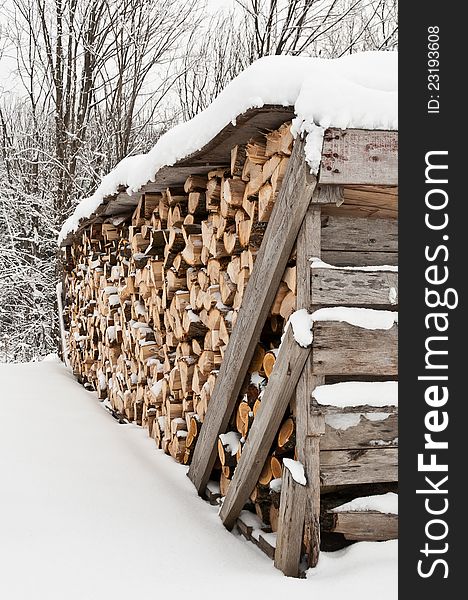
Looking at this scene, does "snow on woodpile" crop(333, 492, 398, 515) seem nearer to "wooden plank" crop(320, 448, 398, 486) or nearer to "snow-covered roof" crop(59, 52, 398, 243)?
"wooden plank" crop(320, 448, 398, 486)

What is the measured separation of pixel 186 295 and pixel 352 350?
1612mm

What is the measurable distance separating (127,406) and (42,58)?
7599mm

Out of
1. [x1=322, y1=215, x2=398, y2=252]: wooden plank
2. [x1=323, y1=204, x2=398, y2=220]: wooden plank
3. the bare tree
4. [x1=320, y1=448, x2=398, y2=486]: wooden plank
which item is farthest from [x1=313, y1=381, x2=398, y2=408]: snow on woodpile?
the bare tree

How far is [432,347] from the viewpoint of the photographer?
2.13m

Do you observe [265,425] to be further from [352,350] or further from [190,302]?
[190,302]

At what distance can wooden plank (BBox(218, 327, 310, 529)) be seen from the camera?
247 centimetres

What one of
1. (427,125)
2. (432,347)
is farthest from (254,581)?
(427,125)

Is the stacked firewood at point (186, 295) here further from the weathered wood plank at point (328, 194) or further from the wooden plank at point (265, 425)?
the weathered wood plank at point (328, 194)

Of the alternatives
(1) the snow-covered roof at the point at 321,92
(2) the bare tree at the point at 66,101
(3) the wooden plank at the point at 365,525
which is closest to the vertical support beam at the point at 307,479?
(3) the wooden plank at the point at 365,525

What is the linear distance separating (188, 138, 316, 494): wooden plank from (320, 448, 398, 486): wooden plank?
0.60m

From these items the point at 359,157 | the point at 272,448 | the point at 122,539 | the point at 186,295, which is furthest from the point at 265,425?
the point at 186,295

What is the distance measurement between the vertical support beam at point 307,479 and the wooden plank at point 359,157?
0.15m

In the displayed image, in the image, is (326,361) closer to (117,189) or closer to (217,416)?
(217,416)

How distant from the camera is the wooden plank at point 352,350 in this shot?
2416 millimetres
